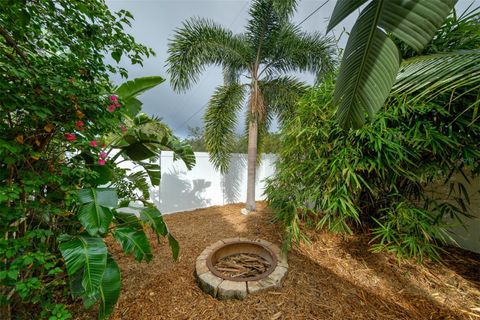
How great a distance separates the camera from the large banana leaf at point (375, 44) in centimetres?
56

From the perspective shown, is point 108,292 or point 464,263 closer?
point 108,292

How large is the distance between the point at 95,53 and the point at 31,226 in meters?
1.55

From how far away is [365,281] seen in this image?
2119mm

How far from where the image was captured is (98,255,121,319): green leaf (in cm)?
139

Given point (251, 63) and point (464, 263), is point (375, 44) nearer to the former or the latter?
point (464, 263)

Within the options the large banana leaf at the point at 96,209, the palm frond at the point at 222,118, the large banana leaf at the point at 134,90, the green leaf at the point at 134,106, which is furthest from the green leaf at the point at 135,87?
the palm frond at the point at 222,118

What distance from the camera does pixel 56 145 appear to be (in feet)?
5.07

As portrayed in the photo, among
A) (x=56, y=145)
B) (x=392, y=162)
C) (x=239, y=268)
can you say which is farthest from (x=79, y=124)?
(x=392, y=162)

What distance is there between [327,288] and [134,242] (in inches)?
79.1

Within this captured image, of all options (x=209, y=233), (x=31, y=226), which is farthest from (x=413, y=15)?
(x=209, y=233)

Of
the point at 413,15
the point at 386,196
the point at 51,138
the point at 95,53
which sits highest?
the point at 95,53

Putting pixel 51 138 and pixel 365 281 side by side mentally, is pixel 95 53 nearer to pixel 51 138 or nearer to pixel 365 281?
pixel 51 138

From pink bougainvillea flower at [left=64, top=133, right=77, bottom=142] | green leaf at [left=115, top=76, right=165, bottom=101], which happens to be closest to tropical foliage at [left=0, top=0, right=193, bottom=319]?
pink bougainvillea flower at [left=64, top=133, right=77, bottom=142]

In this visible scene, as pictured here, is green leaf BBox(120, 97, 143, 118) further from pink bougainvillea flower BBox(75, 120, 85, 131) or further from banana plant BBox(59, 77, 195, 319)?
pink bougainvillea flower BBox(75, 120, 85, 131)
